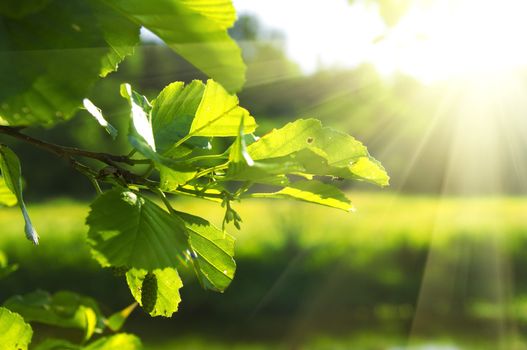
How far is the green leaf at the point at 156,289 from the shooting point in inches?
13.4

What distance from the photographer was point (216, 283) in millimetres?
343

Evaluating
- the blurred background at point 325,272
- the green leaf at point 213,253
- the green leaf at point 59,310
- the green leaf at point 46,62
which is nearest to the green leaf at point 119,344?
the green leaf at point 59,310

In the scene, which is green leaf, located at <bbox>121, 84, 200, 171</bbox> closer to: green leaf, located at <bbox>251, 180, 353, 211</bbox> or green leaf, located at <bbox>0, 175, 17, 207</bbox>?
green leaf, located at <bbox>251, 180, 353, 211</bbox>

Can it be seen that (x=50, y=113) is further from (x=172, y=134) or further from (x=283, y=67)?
(x=283, y=67)

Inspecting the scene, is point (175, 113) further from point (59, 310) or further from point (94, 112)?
point (59, 310)

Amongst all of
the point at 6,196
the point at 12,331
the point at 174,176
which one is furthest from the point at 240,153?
the point at 6,196

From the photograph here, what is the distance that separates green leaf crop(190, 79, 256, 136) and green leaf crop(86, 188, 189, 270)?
51 mm

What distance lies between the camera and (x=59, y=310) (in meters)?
0.60

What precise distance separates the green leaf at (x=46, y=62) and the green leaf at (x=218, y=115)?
0.26 ft

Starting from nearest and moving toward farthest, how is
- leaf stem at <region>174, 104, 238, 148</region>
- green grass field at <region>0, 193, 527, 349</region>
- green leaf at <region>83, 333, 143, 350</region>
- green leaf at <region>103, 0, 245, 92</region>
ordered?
green leaf at <region>103, 0, 245, 92</region>
leaf stem at <region>174, 104, 238, 148</region>
green leaf at <region>83, 333, 143, 350</region>
green grass field at <region>0, 193, 527, 349</region>

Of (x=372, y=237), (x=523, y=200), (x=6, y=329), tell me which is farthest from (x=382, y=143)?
(x=6, y=329)

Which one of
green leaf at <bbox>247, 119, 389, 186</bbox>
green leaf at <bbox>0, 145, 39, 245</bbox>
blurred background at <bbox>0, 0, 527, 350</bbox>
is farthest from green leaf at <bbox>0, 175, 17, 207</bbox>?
blurred background at <bbox>0, 0, 527, 350</bbox>

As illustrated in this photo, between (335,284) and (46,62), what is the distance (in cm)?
647

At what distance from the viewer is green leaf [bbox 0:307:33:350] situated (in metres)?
0.39
